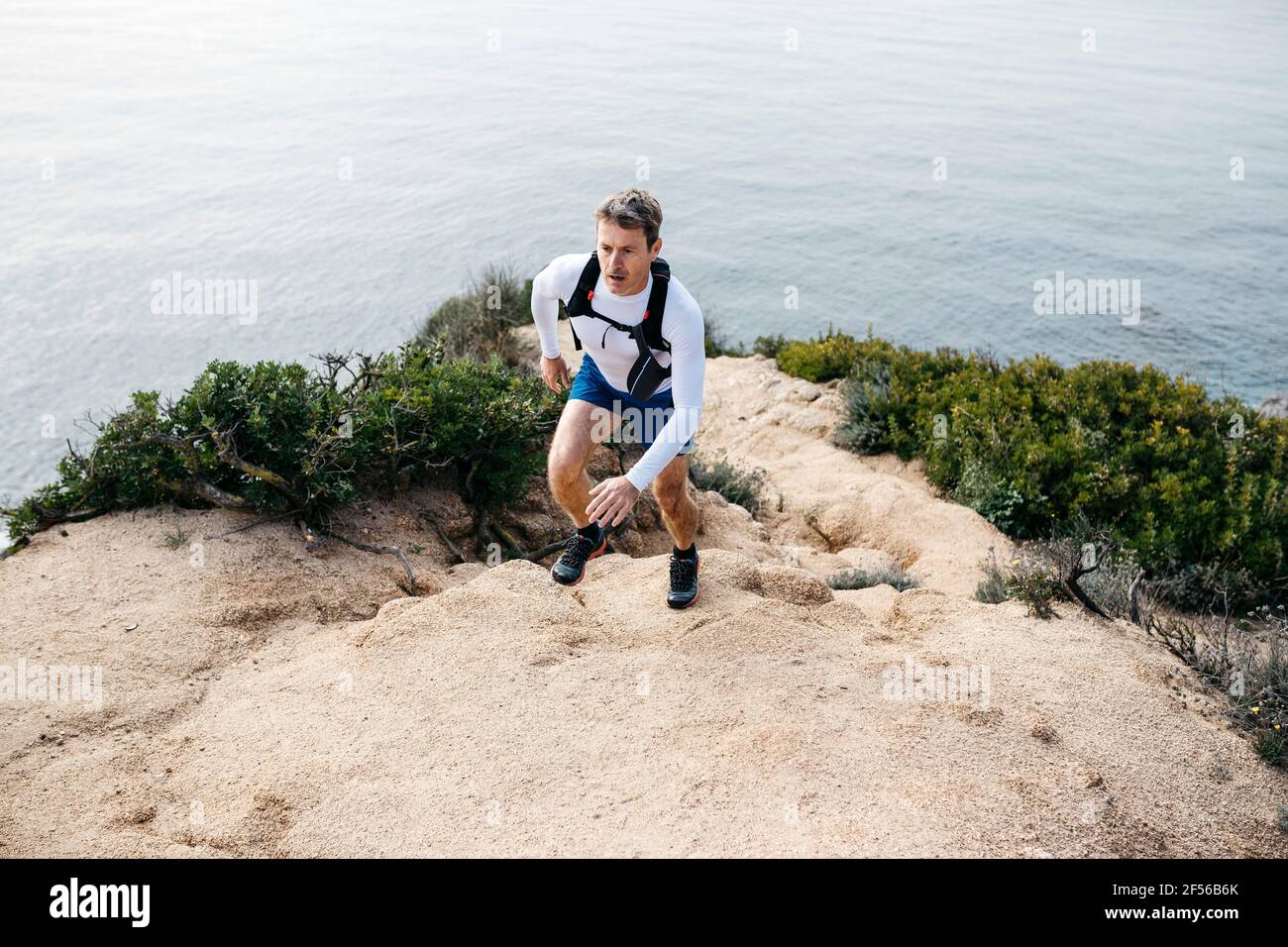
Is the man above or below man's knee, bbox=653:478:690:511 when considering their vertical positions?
above

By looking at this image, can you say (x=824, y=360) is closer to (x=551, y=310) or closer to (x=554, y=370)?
(x=554, y=370)

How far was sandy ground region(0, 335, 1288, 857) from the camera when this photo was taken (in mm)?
4277

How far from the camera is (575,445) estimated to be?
5801 mm

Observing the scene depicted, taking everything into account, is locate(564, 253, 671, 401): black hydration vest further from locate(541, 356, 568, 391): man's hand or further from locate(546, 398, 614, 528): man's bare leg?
locate(541, 356, 568, 391): man's hand

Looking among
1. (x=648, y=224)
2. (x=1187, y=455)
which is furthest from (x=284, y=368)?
(x=1187, y=455)

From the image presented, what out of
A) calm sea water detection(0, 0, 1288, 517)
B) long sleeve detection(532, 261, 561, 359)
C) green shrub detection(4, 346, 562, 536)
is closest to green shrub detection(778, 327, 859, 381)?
calm sea water detection(0, 0, 1288, 517)

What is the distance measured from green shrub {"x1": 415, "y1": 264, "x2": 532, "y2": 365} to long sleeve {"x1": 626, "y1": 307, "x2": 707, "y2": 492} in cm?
858

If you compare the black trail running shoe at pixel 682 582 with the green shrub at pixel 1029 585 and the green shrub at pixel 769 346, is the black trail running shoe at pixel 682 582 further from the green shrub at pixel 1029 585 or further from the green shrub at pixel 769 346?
the green shrub at pixel 769 346

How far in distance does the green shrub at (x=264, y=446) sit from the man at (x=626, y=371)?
1.89 meters

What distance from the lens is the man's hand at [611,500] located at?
15.8 ft

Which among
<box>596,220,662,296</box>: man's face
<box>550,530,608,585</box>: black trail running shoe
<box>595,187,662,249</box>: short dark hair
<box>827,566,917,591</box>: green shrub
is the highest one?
<box>595,187,662,249</box>: short dark hair

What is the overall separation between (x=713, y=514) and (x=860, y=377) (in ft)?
15.2

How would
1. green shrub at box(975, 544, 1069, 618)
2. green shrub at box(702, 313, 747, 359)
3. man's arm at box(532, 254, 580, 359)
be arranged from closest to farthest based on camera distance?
man's arm at box(532, 254, 580, 359) → green shrub at box(975, 544, 1069, 618) → green shrub at box(702, 313, 747, 359)

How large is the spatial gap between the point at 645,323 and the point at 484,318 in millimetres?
9961
